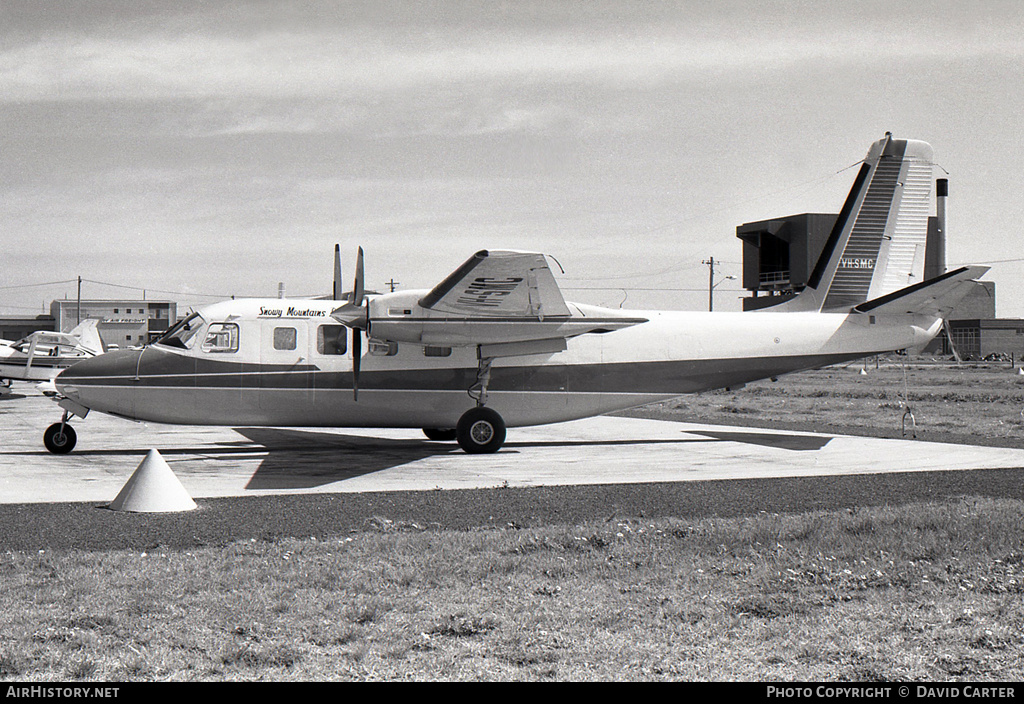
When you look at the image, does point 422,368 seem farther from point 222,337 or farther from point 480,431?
point 222,337

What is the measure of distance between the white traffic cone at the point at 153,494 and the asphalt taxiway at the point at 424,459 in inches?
39.9

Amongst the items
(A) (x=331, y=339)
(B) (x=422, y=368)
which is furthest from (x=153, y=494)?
(B) (x=422, y=368)

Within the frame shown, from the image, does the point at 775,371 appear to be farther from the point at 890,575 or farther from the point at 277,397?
the point at 890,575

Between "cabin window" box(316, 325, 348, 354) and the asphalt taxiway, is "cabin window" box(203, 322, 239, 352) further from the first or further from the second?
the asphalt taxiway

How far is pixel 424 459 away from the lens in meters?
15.3

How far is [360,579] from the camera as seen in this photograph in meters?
6.41

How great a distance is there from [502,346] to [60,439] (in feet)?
26.7

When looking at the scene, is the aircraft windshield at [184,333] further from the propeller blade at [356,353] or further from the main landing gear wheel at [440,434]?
the main landing gear wheel at [440,434]

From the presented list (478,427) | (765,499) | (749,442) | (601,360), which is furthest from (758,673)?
(749,442)

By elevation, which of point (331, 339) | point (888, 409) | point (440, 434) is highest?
point (331, 339)

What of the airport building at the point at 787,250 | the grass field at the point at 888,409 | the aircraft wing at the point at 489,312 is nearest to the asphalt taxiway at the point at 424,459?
the aircraft wing at the point at 489,312

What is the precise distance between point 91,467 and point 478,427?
6.50 meters

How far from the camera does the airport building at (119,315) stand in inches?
4473

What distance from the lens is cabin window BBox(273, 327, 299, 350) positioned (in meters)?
16.0
